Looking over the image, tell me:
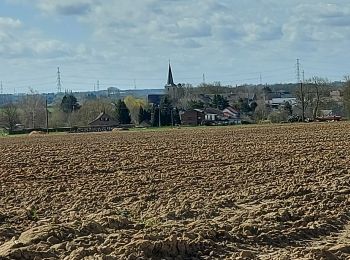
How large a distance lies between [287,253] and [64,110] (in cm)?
11987

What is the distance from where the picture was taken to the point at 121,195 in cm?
1566

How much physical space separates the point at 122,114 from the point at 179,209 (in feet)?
344

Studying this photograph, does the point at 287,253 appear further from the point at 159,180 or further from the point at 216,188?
the point at 159,180

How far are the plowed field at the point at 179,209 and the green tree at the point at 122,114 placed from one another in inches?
3628

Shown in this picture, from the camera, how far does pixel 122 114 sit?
117 metres

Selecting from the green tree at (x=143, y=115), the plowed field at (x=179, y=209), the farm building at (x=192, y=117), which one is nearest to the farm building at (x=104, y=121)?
the green tree at (x=143, y=115)

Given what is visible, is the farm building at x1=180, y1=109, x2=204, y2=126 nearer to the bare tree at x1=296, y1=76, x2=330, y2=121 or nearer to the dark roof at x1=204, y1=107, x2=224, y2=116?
the dark roof at x1=204, y1=107, x2=224, y2=116

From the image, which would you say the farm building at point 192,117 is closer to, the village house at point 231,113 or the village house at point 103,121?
the village house at point 231,113

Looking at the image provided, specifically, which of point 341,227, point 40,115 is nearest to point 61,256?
point 341,227

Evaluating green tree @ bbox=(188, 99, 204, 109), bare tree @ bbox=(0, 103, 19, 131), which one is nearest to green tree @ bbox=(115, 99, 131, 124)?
green tree @ bbox=(188, 99, 204, 109)

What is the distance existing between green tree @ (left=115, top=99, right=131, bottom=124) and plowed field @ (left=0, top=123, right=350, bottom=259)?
92.1 m

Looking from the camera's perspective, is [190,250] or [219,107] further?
[219,107]

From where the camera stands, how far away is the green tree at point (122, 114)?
385 feet

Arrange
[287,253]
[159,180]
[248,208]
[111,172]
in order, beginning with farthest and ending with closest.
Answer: [111,172]
[159,180]
[248,208]
[287,253]
